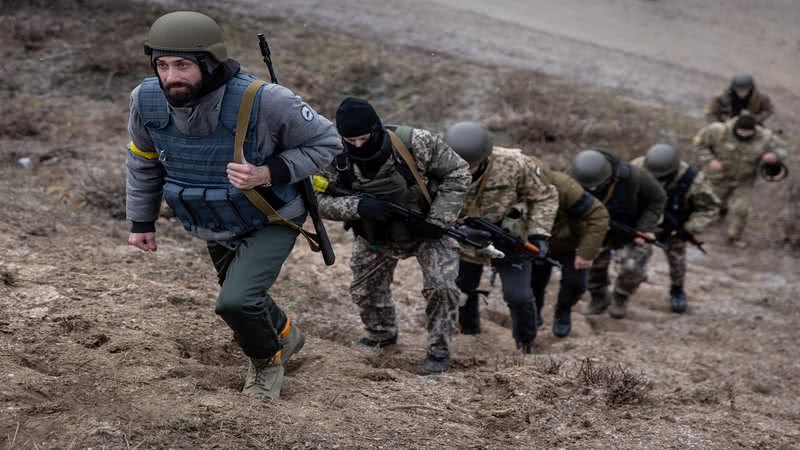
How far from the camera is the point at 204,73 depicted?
3453 mm

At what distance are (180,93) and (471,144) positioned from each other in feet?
7.46

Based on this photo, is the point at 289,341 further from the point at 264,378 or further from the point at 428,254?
the point at 428,254

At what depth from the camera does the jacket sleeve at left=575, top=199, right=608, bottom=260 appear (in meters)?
6.15

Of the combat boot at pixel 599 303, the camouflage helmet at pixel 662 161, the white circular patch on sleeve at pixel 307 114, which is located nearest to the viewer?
the white circular patch on sleeve at pixel 307 114

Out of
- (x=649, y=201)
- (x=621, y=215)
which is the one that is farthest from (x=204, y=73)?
(x=649, y=201)

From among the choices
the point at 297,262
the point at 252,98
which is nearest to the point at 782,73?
the point at 297,262

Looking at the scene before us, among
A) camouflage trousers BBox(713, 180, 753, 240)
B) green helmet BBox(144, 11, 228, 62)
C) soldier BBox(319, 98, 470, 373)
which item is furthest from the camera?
camouflage trousers BBox(713, 180, 753, 240)

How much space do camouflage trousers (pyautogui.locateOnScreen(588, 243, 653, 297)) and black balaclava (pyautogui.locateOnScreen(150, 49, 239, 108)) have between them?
4.80 meters

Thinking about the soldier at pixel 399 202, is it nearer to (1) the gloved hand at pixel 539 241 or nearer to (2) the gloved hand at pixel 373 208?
(2) the gloved hand at pixel 373 208

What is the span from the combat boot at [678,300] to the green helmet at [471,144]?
3614 millimetres

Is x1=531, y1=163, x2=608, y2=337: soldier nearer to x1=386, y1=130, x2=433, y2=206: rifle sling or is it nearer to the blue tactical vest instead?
x1=386, y1=130, x2=433, y2=206: rifle sling

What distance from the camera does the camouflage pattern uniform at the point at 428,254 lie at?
15.5ft

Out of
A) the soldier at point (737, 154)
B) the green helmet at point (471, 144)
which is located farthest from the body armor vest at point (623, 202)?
the soldier at point (737, 154)

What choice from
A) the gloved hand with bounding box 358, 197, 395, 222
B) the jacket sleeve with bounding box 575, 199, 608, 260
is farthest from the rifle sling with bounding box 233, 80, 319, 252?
the jacket sleeve with bounding box 575, 199, 608, 260
